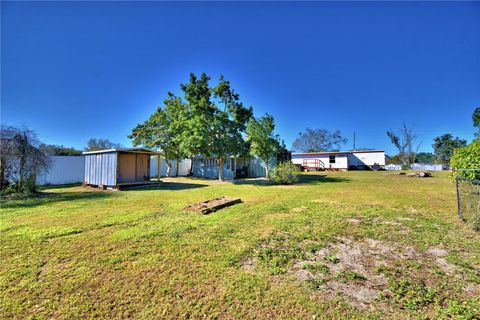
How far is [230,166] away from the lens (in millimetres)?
18031

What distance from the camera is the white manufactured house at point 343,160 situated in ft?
91.6

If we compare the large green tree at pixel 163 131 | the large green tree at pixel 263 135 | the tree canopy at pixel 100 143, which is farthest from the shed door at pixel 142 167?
the tree canopy at pixel 100 143

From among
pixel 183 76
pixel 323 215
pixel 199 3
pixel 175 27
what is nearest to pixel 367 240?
pixel 323 215

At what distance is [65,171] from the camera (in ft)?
43.3

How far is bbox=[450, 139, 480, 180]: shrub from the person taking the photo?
4.46 meters

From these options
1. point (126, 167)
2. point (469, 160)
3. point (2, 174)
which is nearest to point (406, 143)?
point (469, 160)

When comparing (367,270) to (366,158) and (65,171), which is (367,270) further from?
(366,158)

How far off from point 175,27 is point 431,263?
12.1 meters

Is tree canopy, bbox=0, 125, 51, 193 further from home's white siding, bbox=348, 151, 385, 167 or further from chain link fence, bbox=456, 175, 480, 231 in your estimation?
home's white siding, bbox=348, 151, 385, 167

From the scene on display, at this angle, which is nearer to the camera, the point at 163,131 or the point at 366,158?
the point at 163,131

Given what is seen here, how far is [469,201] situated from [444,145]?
54479 mm

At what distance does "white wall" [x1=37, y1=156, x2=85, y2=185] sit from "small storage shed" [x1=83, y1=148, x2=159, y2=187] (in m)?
2.28

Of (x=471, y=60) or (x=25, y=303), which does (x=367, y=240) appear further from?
(x=471, y=60)

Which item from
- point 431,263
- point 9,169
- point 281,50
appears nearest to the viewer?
point 431,263
